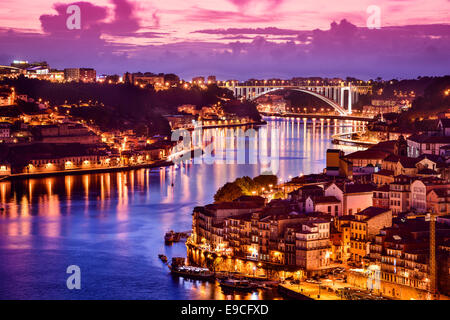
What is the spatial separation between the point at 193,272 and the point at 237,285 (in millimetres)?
655

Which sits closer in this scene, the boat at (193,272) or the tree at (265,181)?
the boat at (193,272)

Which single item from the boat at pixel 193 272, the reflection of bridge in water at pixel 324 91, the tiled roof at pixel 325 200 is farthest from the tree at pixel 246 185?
the reflection of bridge in water at pixel 324 91

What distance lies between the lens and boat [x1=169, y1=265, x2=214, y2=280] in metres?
7.30

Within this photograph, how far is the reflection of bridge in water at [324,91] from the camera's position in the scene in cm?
3800

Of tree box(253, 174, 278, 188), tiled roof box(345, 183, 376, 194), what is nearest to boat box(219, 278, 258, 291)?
tiled roof box(345, 183, 376, 194)

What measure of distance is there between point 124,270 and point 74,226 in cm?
281

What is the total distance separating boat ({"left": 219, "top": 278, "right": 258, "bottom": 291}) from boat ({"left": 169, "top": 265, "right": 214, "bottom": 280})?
1.12 ft

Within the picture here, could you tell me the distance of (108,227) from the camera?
1017 cm

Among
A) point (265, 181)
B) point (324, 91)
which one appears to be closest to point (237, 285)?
point (265, 181)

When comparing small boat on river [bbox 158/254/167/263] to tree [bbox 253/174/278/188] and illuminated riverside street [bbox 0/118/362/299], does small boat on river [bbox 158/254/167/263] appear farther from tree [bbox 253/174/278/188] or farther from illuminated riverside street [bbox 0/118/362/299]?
tree [bbox 253/174/278/188]

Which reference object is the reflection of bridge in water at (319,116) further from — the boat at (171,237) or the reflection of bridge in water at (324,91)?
the boat at (171,237)

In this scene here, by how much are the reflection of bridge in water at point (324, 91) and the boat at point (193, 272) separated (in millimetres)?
29257

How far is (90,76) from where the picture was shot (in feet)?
119
